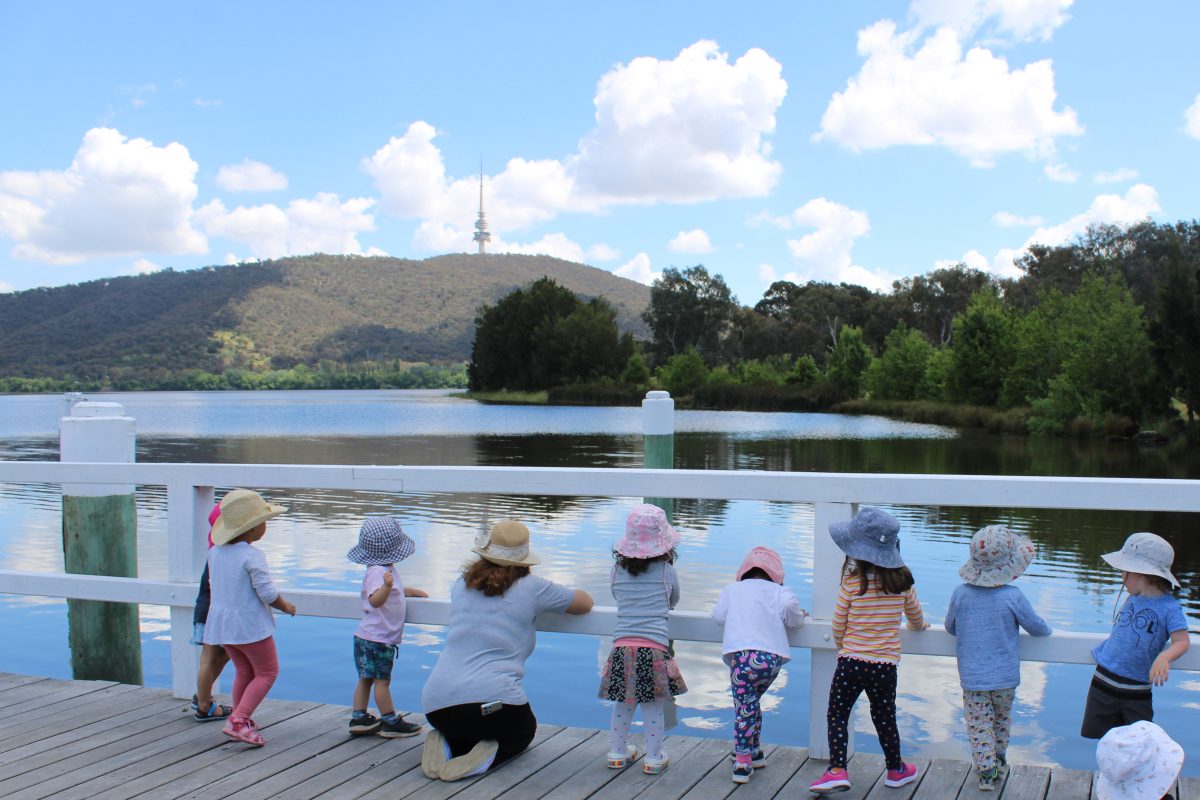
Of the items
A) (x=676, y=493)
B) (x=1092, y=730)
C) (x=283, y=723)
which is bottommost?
(x=283, y=723)

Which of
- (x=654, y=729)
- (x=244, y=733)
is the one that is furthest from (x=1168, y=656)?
(x=244, y=733)

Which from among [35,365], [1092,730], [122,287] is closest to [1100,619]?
[1092,730]

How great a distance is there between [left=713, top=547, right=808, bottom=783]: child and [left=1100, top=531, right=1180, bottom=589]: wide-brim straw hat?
110cm

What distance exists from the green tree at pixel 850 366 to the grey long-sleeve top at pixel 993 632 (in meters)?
68.7

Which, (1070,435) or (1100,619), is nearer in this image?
(1100,619)

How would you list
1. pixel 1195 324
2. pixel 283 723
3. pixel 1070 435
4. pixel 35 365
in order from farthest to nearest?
pixel 35 365
pixel 1070 435
pixel 1195 324
pixel 283 723

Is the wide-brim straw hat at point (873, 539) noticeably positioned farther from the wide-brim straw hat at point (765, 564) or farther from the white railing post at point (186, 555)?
the white railing post at point (186, 555)

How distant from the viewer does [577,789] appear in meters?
3.69

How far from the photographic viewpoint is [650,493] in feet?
13.2

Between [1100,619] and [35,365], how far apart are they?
12221 centimetres

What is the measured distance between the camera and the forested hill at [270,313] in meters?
121

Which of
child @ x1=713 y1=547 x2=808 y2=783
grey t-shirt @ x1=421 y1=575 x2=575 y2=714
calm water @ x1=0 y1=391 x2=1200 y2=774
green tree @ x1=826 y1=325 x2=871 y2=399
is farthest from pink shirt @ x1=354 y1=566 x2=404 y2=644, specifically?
green tree @ x1=826 y1=325 x2=871 y2=399

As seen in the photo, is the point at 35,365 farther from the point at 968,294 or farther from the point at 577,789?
the point at 577,789

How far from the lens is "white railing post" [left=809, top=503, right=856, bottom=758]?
12.5 feet
